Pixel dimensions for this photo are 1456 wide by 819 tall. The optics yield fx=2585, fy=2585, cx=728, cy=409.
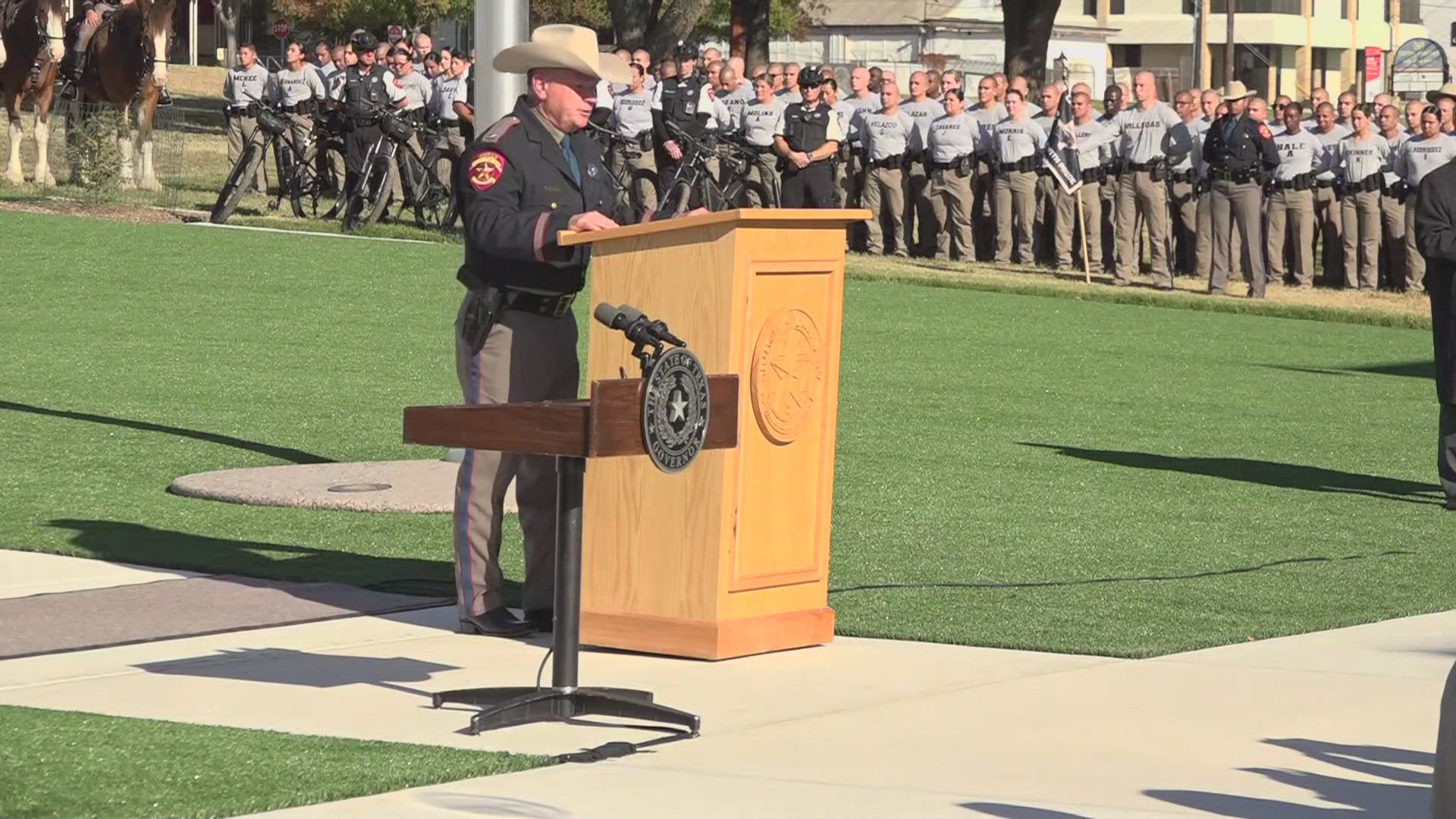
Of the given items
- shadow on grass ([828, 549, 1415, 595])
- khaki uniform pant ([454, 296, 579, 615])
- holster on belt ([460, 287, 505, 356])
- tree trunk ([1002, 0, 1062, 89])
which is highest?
tree trunk ([1002, 0, 1062, 89])

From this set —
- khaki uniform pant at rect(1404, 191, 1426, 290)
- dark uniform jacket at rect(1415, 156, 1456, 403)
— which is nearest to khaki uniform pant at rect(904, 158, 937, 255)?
khaki uniform pant at rect(1404, 191, 1426, 290)

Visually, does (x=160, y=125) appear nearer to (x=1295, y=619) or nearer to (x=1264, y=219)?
(x=1264, y=219)

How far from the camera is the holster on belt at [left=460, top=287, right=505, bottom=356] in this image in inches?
319

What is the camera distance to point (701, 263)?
7816 mm

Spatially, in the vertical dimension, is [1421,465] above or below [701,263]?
below

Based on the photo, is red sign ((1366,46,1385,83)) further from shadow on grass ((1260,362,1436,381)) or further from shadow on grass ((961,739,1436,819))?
shadow on grass ((961,739,1436,819))

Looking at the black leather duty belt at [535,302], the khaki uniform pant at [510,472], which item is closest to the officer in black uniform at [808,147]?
the khaki uniform pant at [510,472]

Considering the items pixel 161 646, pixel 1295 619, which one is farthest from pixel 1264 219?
pixel 161 646

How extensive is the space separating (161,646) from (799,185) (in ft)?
65.4

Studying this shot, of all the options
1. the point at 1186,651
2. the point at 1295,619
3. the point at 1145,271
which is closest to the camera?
the point at 1186,651

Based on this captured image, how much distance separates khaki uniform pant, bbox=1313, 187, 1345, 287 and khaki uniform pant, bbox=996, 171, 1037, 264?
3.07 meters

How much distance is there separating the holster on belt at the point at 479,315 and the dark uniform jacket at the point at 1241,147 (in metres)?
18.4

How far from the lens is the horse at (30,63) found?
30.5m

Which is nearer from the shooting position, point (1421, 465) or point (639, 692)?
point (639, 692)
